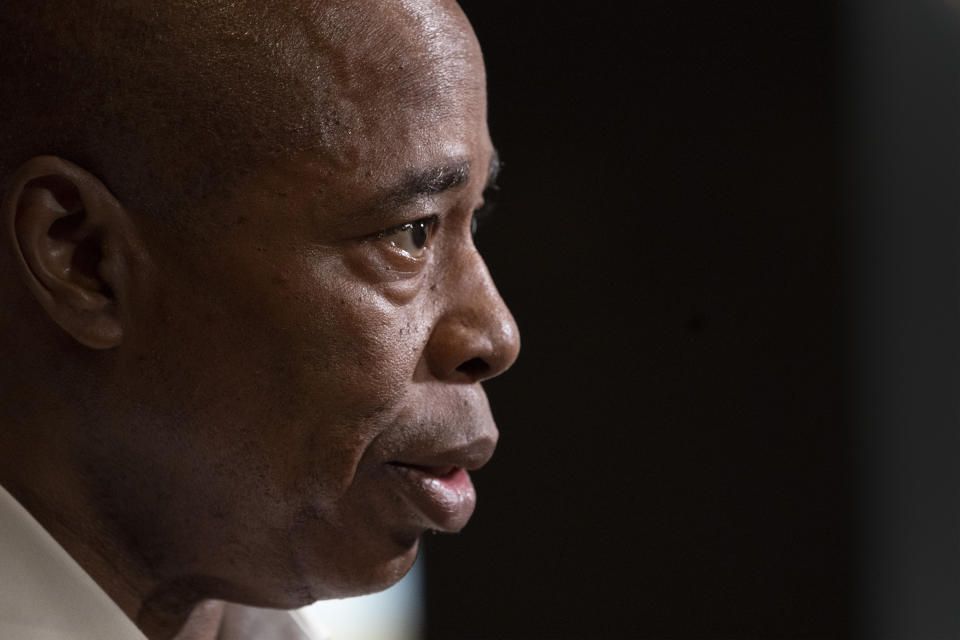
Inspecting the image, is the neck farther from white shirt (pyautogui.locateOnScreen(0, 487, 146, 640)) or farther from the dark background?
the dark background

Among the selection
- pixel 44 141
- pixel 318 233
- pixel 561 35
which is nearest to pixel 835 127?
pixel 561 35

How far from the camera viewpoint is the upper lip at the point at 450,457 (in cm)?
88

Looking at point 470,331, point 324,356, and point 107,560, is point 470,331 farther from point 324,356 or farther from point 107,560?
point 107,560

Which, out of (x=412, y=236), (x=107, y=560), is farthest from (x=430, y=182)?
(x=107, y=560)

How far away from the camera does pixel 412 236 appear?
34.8 inches

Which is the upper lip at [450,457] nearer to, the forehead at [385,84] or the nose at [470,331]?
the nose at [470,331]

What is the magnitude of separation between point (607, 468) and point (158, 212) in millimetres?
960

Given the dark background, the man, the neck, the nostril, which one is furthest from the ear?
the dark background

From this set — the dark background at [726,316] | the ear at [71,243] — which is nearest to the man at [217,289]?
the ear at [71,243]

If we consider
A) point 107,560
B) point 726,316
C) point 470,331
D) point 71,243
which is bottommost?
point 726,316

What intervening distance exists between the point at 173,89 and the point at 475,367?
0.90 ft

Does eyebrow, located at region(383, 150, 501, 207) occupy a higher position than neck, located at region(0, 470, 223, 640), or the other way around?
eyebrow, located at region(383, 150, 501, 207)

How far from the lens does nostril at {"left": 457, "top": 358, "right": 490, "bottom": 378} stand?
90 centimetres

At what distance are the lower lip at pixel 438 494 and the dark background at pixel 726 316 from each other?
2.40ft
